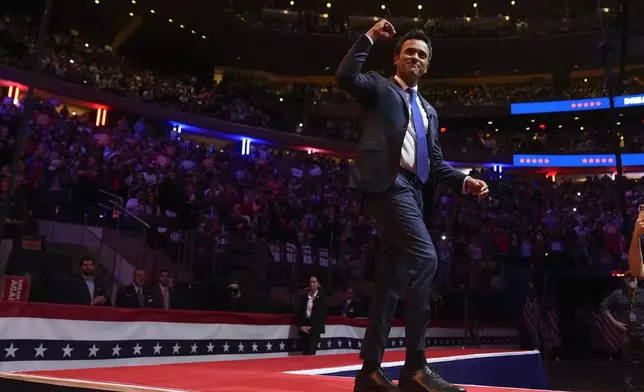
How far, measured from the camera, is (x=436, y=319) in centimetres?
1302

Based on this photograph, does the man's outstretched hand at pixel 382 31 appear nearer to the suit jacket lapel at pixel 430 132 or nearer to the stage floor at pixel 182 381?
the suit jacket lapel at pixel 430 132

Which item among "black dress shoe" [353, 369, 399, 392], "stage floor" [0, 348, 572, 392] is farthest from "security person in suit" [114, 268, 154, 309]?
"black dress shoe" [353, 369, 399, 392]

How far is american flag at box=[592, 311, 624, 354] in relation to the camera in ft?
47.0

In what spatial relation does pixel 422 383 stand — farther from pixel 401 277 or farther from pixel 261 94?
pixel 261 94

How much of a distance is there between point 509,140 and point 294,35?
12.9 m

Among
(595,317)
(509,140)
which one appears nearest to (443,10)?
(509,140)

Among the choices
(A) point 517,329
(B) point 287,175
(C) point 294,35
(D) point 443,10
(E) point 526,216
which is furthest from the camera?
(D) point 443,10

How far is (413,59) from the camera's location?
2764 millimetres

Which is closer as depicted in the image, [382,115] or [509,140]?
[382,115]

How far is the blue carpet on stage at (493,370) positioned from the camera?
5285 millimetres

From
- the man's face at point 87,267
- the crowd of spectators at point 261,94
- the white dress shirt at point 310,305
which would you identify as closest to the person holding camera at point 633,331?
the white dress shirt at point 310,305

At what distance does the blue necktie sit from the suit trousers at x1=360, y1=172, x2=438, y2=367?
0.15 meters

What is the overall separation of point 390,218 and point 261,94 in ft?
81.6

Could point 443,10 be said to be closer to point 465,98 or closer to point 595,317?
point 465,98
